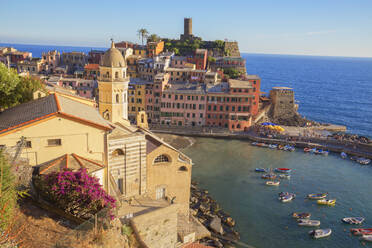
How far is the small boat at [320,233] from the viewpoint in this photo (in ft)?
101

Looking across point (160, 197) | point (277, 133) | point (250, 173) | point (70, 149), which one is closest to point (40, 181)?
point (70, 149)

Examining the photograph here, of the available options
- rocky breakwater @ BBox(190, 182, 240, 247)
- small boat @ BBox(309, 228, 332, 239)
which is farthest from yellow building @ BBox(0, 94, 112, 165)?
small boat @ BBox(309, 228, 332, 239)

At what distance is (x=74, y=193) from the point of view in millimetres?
16453

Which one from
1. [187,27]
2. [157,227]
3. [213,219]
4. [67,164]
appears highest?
[187,27]

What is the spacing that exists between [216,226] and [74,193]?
59.1ft

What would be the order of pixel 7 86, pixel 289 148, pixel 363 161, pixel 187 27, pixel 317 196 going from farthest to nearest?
pixel 187 27, pixel 289 148, pixel 363 161, pixel 317 196, pixel 7 86

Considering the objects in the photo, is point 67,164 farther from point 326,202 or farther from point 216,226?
point 326,202

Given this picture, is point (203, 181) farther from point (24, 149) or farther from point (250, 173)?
point (24, 149)

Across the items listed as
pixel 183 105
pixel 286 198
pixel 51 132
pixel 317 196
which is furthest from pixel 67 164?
pixel 183 105

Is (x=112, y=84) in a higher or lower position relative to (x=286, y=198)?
higher

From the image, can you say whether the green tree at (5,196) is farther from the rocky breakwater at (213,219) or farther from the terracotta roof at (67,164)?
the rocky breakwater at (213,219)

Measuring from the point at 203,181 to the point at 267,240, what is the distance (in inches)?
552

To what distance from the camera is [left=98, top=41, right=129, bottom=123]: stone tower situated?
A: 30.7 metres

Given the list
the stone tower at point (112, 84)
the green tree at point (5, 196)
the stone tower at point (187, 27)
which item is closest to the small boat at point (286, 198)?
the stone tower at point (112, 84)
